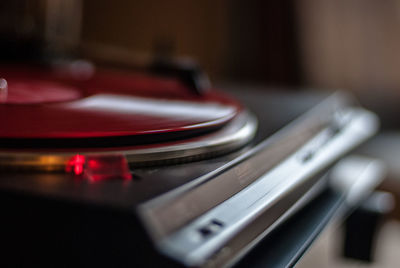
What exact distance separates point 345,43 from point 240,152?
150 centimetres

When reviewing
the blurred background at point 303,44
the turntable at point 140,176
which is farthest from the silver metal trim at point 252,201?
the blurred background at point 303,44

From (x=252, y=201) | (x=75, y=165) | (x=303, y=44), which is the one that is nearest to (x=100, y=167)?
(x=75, y=165)

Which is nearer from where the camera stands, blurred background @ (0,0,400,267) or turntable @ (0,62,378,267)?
turntable @ (0,62,378,267)

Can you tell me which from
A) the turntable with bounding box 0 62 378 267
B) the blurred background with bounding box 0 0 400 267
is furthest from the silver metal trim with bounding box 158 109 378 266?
the blurred background with bounding box 0 0 400 267

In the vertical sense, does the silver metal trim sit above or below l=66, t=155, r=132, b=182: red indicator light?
below

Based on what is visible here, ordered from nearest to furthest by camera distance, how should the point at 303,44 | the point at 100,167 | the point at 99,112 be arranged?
the point at 100,167, the point at 99,112, the point at 303,44

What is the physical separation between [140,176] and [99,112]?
0.14m

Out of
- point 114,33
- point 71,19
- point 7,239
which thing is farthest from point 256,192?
point 114,33

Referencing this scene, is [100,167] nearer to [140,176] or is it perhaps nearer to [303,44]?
[140,176]

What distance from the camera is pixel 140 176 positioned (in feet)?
1.06

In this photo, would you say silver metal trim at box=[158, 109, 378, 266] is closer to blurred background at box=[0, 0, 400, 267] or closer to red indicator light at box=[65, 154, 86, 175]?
red indicator light at box=[65, 154, 86, 175]

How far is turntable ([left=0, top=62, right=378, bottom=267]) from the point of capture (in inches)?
10.5

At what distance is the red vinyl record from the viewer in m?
0.34

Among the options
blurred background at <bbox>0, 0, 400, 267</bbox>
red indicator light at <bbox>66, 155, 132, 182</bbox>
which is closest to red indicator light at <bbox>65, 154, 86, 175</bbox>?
red indicator light at <bbox>66, 155, 132, 182</bbox>
